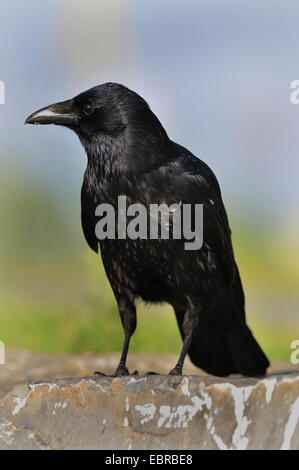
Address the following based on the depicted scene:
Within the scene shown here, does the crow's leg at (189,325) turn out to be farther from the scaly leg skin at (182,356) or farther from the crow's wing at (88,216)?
the crow's wing at (88,216)

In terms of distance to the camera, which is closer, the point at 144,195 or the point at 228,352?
the point at 144,195

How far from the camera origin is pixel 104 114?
15.1 feet

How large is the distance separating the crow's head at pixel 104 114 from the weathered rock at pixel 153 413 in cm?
156

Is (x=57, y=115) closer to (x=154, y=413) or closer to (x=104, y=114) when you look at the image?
(x=104, y=114)

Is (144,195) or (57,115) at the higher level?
(57,115)

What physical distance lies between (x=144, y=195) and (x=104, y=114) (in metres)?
0.63

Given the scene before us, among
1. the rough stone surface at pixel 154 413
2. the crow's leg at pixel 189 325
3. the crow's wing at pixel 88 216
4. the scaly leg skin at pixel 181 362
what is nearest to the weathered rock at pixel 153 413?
the rough stone surface at pixel 154 413

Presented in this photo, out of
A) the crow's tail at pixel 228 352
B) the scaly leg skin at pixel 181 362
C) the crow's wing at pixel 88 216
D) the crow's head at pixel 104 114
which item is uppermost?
the crow's head at pixel 104 114

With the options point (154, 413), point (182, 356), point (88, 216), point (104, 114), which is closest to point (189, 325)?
point (182, 356)

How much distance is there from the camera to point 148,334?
854 cm

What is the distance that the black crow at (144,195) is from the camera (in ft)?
14.4

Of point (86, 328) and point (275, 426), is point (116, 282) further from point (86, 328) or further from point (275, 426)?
point (86, 328)

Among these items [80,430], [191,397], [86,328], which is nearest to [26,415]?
[80,430]
